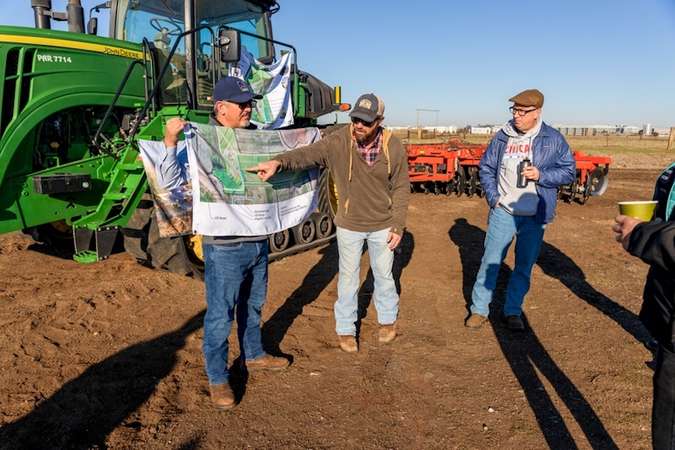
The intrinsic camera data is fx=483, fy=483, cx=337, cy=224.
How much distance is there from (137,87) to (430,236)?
4.88 meters

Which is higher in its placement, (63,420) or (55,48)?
(55,48)

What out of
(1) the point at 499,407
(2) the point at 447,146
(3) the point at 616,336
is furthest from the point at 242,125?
(2) the point at 447,146

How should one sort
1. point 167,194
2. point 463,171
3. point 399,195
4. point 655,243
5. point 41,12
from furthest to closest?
1. point 463,171
2. point 41,12
3. point 399,195
4. point 167,194
5. point 655,243

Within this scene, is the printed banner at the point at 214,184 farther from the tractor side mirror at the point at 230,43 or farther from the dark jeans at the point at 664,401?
the dark jeans at the point at 664,401

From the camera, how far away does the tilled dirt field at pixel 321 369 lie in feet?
9.36

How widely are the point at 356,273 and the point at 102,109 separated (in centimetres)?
335

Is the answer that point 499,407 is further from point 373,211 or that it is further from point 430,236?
point 430,236

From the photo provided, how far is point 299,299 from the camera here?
201 inches

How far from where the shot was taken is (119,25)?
19.7 feet

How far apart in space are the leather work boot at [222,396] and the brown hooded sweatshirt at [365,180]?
145 cm

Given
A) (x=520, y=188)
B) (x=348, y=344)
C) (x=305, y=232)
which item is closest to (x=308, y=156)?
(x=348, y=344)

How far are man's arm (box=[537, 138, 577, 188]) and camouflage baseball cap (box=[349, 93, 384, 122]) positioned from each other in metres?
1.56

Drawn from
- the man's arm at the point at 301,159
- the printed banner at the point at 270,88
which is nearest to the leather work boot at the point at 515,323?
the man's arm at the point at 301,159

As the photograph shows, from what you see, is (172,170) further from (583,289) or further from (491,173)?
(583,289)
